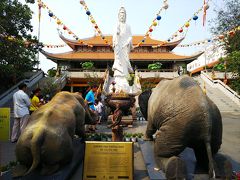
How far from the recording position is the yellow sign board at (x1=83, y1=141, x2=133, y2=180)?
359 centimetres

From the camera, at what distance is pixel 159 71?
1194 inches

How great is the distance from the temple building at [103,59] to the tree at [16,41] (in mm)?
8167

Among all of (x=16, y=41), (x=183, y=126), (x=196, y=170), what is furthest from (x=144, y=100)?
(x=16, y=41)

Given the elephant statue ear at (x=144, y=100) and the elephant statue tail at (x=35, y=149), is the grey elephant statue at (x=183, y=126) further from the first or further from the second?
the elephant statue ear at (x=144, y=100)

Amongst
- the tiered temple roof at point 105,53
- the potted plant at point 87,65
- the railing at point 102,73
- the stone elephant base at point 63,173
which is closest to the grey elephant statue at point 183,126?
the stone elephant base at point 63,173

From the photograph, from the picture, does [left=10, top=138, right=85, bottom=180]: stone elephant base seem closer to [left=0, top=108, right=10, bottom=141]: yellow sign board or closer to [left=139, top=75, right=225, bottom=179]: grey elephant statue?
[left=0, top=108, right=10, bottom=141]: yellow sign board

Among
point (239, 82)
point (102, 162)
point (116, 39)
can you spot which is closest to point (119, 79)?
point (116, 39)

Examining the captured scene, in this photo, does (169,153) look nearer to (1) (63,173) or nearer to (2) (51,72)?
(1) (63,173)

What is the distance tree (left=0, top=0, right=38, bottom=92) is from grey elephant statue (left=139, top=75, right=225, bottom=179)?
1455 cm

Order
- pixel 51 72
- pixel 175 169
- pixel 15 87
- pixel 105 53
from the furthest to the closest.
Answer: pixel 105 53 → pixel 51 72 → pixel 15 87 → pixel 175 169

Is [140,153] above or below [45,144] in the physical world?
below

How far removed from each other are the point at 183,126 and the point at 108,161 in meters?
1.12

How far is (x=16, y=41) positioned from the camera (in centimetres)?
1752

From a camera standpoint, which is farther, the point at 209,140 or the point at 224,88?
the point at 224,88
